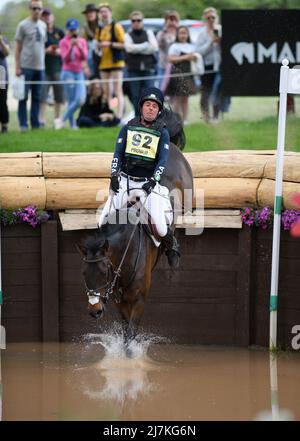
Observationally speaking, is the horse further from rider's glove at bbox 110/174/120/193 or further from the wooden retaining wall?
the wooden retaining wall

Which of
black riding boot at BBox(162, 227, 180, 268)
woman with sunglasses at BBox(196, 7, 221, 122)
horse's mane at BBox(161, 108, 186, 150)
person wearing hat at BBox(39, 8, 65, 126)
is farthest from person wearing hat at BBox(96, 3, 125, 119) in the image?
black riding boot at BBox(162, 227, 180, 268)

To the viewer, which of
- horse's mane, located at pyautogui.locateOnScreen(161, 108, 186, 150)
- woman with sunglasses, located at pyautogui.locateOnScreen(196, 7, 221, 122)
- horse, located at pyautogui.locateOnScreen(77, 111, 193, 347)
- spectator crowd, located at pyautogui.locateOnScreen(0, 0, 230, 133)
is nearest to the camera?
horse, located at pyautogui.locateOnScreen(77, 111, 193, 347)

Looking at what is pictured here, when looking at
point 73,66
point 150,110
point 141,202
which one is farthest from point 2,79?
point 141,202

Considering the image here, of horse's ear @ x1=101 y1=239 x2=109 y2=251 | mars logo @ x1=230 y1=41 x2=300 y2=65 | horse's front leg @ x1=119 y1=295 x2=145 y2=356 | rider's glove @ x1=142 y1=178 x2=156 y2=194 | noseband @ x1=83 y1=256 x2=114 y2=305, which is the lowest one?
horse's front leg @ x1=119 y1=295 x2=145 y2=356

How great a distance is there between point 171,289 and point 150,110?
233cm

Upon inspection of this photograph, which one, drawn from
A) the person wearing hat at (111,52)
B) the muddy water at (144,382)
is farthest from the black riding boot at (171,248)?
the person wearing hat at (111,52)

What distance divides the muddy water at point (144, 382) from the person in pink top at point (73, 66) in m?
6.85

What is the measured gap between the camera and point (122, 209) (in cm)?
1178

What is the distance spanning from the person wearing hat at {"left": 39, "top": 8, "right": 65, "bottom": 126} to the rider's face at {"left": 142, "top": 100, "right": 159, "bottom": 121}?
7.57m

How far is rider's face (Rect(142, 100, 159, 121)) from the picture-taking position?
1186 centimetres

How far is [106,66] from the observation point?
1944 cm

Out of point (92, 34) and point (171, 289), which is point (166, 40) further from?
point (171, 289)
